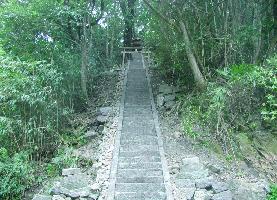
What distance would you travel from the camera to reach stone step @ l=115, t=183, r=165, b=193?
24.5ft

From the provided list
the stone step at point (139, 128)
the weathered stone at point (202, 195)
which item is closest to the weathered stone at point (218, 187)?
the weathered stone at point (202, 195)

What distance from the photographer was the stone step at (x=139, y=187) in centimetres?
746

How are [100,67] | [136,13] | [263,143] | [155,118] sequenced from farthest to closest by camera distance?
[136,13] < [100,67] < [155,118] < [263,143]

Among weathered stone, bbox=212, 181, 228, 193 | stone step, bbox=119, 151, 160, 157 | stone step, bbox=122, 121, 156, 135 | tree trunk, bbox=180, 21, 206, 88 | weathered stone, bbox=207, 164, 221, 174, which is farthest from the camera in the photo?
tree trunk, bbox=180, 21, 206, 88

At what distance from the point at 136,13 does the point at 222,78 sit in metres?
9.39

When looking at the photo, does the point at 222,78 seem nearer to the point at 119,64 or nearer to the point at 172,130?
the point at 172,130

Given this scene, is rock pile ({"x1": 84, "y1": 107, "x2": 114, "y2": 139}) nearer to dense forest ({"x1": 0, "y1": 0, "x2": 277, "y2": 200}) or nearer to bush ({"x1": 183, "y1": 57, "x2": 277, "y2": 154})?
dense forest ({"x1": 0, "y1": 0, "x2": 277, "y2": 200})

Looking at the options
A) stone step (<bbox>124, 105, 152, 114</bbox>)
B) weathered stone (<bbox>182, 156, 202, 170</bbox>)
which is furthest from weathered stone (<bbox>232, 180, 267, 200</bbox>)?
stone step (<bbox>124, 105, 152, 114</bbox>)

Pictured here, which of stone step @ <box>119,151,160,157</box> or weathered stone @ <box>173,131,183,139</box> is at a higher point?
weathered stone @ <box>173,131,183,139</box>

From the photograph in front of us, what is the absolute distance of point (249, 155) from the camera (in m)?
9.68

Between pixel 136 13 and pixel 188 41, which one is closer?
pixel 188 41

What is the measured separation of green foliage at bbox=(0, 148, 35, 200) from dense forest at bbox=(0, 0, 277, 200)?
2 cm

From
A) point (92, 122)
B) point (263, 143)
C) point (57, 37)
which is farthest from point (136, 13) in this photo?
point (263, 143)

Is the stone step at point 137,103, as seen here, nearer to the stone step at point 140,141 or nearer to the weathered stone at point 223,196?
the stone step at point 140,141
